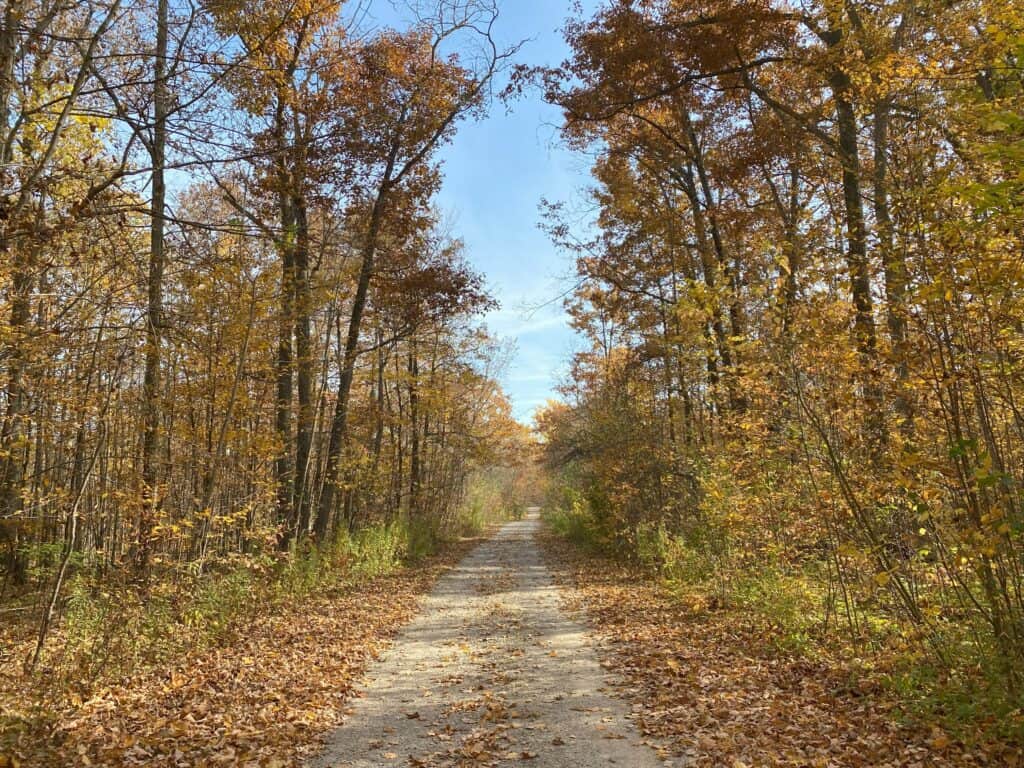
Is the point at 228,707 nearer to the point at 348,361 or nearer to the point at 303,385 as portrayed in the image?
the point at 303,385

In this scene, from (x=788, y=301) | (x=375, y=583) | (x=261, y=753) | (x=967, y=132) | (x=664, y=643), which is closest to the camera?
(x=261, y=753)

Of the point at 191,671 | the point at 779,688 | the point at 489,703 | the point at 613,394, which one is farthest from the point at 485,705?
the point at 613,394

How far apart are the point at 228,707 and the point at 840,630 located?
254 inches

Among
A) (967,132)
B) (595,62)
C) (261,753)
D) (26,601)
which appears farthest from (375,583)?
(967,132)

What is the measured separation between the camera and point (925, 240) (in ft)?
14.8

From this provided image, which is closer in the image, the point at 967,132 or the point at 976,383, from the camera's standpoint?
the point at 976,383

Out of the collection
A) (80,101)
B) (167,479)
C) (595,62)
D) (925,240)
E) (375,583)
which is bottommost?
(375,583)

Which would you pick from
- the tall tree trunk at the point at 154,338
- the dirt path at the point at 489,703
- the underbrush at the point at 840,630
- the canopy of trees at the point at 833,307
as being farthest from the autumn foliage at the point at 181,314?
the underbrush at the point at 840,630

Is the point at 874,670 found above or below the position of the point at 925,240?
below

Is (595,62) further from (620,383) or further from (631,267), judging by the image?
(620,383)

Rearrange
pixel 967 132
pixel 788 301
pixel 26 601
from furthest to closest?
pixel 26 601
pixel 788 301
pixel 967 132

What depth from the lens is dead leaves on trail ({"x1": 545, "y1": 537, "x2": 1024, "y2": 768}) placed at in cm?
427

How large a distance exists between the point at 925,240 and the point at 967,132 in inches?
56.9

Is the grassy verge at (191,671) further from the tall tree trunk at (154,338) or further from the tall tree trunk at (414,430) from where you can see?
the tall tree trunk at (414,430)
